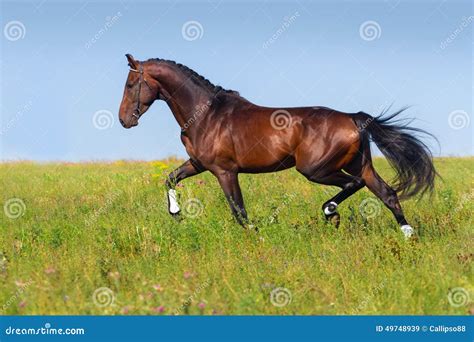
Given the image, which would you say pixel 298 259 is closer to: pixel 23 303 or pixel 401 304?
pixel 401 304

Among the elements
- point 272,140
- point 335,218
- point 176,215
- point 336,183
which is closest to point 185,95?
point 272,140

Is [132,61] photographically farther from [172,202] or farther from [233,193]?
[233,193]

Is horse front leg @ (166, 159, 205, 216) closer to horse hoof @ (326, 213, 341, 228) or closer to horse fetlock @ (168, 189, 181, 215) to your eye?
horse fetlock @ (168, 189, 181, 215)

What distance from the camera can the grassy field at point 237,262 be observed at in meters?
4.62

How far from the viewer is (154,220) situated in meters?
7.89

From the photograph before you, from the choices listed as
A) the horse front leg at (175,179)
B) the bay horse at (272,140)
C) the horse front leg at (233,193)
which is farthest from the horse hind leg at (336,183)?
the horse front leg at (175,179)

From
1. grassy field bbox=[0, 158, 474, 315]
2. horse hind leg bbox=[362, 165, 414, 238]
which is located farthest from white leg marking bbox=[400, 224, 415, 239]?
grassy field bbox=[0, 158, 474, 315]

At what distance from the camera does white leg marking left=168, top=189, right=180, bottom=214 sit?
8.12 m

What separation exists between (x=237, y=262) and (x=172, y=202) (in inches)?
100

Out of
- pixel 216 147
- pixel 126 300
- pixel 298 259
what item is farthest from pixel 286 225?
pixel 126 300

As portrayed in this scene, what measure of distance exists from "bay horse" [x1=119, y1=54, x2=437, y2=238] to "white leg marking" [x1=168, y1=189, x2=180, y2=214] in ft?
0.05

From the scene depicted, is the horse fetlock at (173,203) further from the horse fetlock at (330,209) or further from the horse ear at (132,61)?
the horse fetlock at (330,209)

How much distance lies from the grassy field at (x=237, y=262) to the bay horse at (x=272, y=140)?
1.71ft

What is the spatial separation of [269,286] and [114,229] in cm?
321
